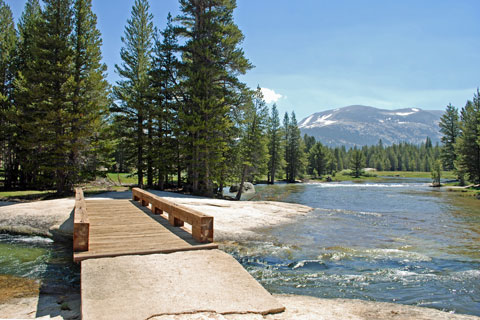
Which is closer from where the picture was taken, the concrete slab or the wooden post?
the concrete slab

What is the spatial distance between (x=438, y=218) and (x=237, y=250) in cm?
1542

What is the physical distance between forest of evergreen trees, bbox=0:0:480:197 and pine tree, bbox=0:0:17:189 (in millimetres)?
95

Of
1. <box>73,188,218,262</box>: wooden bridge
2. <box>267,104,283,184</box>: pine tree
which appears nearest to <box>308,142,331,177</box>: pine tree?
<box>267,104,283,184</box>: pine tree

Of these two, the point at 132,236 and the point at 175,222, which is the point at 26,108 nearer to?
the point at 175,222

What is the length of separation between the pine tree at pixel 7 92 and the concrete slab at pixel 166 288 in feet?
84.8

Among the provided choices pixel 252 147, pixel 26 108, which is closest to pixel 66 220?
pixel 26 108

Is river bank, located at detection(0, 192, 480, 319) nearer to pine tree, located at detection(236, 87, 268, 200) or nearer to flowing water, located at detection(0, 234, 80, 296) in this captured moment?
flowing water, located at detection(0, 234, 80, 296)

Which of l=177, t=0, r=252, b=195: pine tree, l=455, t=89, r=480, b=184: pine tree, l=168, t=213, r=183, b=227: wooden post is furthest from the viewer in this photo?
l=455, t=89, r=480, b=184: pine tree

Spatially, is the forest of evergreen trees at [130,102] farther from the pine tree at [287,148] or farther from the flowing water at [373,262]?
the pine tree at [287,148]

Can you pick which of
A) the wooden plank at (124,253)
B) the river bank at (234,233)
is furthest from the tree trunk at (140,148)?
the wooden plank at (124,253)

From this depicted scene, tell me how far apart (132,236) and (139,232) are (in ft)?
1.74

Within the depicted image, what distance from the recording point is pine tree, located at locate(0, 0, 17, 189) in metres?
27.5

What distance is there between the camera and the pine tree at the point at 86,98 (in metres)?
22.9

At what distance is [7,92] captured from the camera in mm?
30984
